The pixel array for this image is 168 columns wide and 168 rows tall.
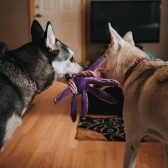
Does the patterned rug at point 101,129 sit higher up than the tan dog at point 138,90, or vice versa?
the tan dog at point 138,90

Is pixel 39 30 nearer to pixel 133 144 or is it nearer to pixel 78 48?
pixel 133 144

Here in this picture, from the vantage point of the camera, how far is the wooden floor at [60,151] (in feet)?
8.09

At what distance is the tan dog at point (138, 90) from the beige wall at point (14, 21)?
4259 millimetres

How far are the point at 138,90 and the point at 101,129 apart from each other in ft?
4.74

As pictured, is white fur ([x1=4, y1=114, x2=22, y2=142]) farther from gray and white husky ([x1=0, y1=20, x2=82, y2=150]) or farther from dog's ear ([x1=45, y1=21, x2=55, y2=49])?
dog's ear ([x1=45, y1=21, x2=55, y2=49])

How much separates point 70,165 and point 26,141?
62 cm

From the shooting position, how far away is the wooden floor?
2465mm

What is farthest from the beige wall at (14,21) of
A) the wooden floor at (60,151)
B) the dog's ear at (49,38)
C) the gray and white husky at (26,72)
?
the dog's ear at (49,38)

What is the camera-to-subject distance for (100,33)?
18.6ft

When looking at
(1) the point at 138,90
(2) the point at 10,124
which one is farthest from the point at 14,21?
(1) the point at 138,90

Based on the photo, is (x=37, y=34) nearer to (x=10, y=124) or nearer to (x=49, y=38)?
(x=49, y=38)

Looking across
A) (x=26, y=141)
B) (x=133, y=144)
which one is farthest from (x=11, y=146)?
(x=133, y=144)

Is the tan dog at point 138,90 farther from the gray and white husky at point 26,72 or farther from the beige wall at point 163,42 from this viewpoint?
the beige wall at point 163,42

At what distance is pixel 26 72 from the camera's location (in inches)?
79.7
